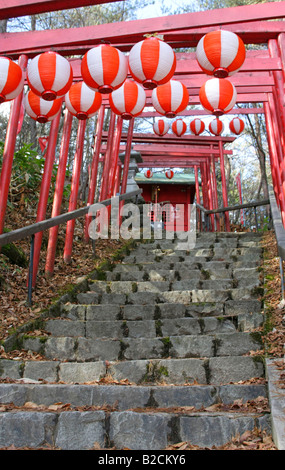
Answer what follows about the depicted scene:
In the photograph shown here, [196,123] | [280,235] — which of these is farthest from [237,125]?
[280,235]

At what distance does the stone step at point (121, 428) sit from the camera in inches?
118

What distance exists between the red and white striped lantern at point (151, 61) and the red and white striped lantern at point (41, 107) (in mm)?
1437

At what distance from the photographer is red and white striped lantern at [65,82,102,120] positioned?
653 cm

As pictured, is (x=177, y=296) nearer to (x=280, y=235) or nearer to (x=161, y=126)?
(x=280, y=235)

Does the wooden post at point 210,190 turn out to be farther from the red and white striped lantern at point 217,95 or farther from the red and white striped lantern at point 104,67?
the red and white striped lantern at point 104,67

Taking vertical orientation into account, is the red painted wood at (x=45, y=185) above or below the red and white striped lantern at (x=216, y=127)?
below

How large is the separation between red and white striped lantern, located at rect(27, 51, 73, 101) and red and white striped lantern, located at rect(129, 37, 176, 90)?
82cm

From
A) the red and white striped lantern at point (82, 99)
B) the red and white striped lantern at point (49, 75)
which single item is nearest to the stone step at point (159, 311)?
the red and white striped lantern at point (49, 75)

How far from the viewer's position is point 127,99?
6828mm

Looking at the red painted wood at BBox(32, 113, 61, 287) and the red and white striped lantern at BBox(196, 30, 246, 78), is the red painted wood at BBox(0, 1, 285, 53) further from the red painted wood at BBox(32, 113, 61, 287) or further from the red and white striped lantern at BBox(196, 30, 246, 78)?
the red painted wood at BBox(32, 113, 61, 287)

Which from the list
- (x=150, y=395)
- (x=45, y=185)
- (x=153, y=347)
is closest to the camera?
(x=150, y=395)

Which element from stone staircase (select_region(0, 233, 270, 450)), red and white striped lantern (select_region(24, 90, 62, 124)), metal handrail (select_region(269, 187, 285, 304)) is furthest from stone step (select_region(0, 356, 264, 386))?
red and white striped lantern (select_region(24, 90, 62, 124))

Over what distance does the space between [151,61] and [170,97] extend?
5.18 feet
